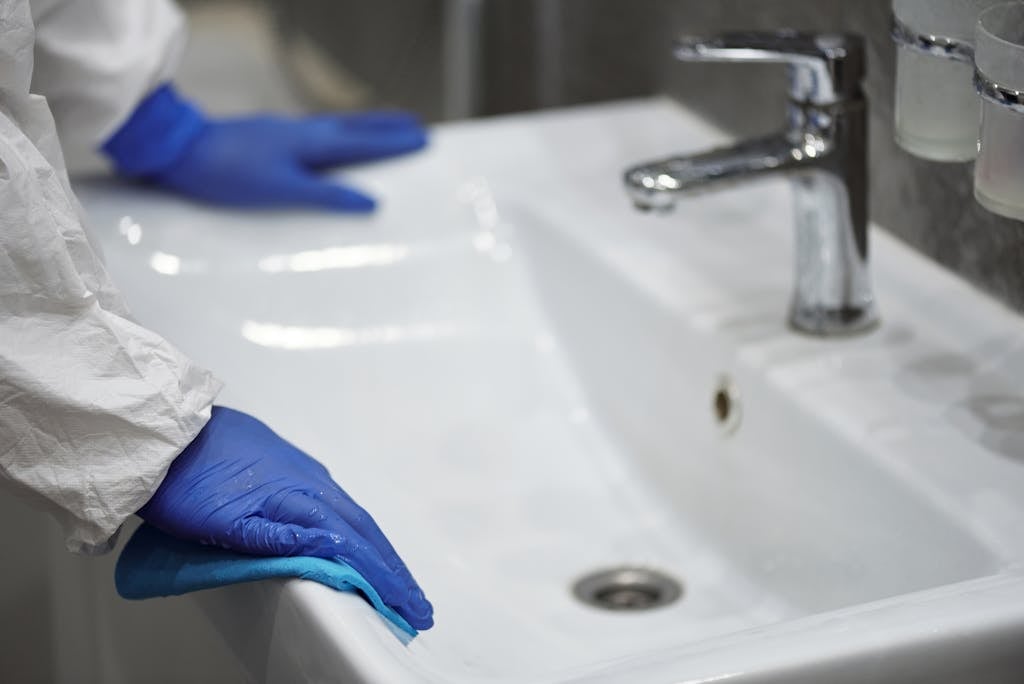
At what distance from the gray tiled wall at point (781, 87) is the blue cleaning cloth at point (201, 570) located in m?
0.40

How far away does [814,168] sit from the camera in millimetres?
821

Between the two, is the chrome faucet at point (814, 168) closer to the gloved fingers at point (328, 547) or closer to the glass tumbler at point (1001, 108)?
the glass tumbler at point (1001, 108)

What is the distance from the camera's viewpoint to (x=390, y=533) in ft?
2.65

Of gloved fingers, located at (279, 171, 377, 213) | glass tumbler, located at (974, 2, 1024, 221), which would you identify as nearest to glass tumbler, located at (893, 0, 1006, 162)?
glass tumbler, located at (974, 2, 1024, 221)

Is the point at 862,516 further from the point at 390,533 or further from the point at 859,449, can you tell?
the point at 390,533

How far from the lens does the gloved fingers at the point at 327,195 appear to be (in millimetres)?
1027

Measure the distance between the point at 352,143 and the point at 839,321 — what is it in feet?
1.33

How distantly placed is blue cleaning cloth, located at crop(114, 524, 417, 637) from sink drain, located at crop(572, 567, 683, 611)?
0.18 m

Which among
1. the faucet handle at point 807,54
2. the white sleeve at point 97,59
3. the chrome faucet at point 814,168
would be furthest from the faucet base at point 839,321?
the white sleeve at point 97,59

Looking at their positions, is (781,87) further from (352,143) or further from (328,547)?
(328,547)

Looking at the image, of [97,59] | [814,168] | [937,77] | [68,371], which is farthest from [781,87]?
[68,371]

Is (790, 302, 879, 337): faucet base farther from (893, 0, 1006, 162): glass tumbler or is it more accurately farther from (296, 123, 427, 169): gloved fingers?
(296, 123, 427, 169): gloved fingers

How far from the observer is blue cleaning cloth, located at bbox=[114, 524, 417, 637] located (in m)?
0.62

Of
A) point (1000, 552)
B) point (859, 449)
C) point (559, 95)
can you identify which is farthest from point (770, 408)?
point (559, 95)
